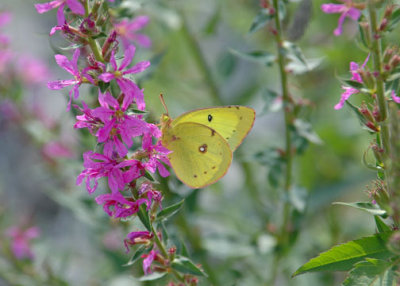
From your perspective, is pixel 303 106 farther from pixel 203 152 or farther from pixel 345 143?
pixel 345 143

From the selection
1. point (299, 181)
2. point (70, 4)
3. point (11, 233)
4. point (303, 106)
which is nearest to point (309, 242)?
point (299, 181)

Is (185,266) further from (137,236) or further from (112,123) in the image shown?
(112,123)

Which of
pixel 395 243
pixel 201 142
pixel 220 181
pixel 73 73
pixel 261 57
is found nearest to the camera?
pixel 395 243

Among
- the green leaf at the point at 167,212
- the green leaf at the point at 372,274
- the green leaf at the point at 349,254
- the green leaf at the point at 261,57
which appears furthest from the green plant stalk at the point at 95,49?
the green leaf at the point at 372,274

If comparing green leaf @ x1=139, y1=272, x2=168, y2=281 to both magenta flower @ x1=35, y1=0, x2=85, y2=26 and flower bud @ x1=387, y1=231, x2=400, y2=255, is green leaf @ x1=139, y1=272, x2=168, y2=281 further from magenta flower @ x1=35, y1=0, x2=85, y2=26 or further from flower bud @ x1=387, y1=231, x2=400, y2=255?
magenta flower @ x1=35, y1=0, x2=85, y2=26

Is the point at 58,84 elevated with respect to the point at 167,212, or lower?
elevated

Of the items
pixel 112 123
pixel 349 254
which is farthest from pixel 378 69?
pixel 112 123

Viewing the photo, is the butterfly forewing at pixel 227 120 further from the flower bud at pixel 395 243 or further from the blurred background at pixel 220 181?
the flower bud at pixel 395 243
